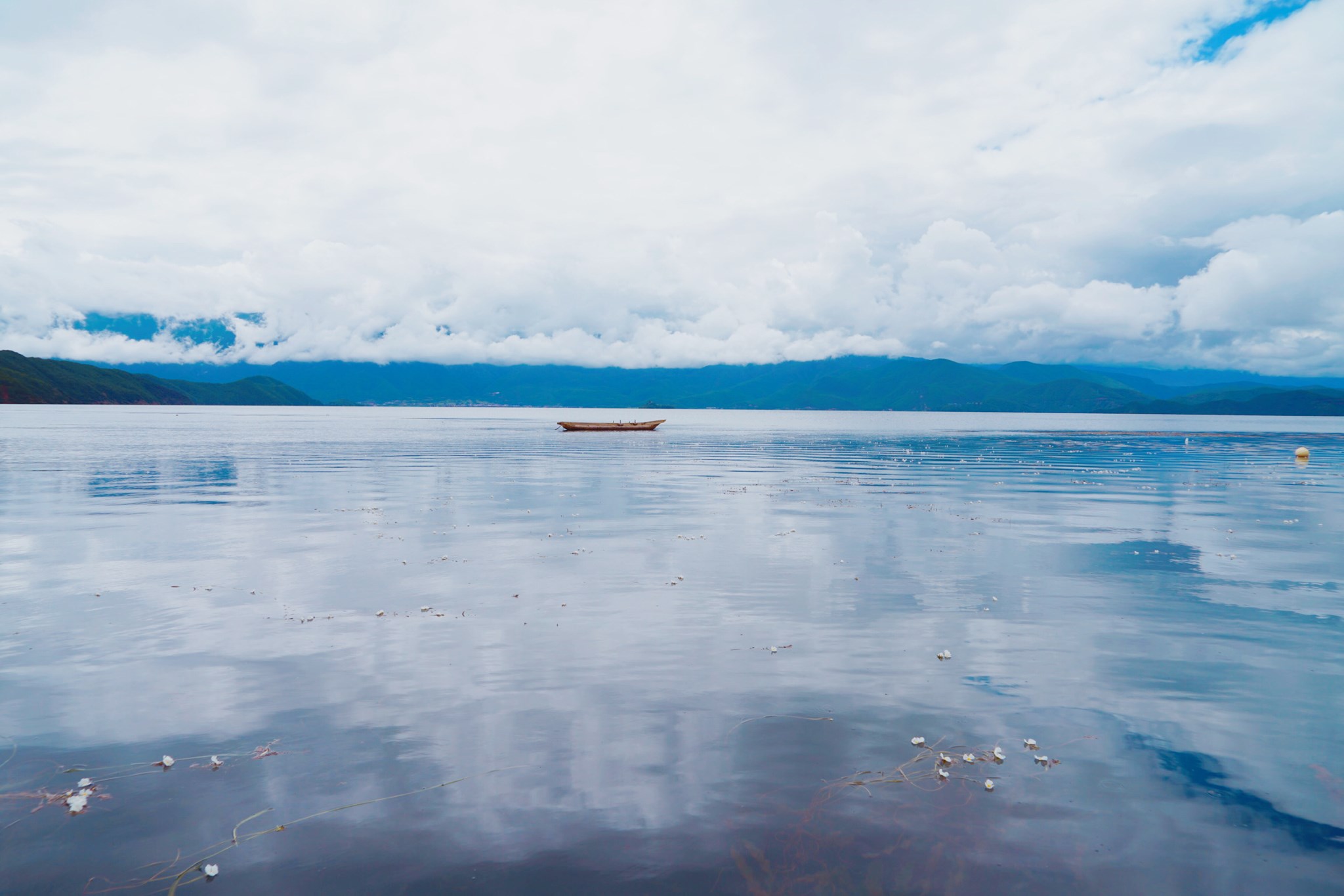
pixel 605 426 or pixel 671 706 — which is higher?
pixel 605 426

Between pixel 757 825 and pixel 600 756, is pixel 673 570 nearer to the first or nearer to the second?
pixel 600 756

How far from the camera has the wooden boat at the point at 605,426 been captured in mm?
172000

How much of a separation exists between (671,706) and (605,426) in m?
161

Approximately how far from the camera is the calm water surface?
33.7ft

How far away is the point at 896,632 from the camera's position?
19922 mm

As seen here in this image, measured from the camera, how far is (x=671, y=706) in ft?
49.3

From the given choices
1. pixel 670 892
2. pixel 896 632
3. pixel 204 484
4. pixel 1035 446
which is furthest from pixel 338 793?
pixel 1035 446

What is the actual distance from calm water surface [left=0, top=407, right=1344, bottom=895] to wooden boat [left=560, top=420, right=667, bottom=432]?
134795 millimetres

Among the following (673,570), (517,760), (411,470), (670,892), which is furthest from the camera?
(411,470)

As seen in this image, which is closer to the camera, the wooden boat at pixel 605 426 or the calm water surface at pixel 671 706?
the calm water surface at pixel 671 706

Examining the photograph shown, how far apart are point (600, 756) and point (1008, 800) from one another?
612cm

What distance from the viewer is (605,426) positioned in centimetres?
17500

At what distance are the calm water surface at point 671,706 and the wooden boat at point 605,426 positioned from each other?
134795mm

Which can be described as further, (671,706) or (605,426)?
(605,426)
